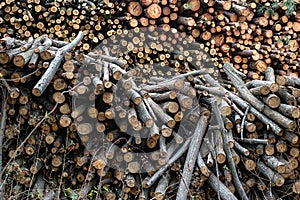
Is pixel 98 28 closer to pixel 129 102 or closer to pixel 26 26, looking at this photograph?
pixel 26 26

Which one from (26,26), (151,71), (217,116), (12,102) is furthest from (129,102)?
(26,26)

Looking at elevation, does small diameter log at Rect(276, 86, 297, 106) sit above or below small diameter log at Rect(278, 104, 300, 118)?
above

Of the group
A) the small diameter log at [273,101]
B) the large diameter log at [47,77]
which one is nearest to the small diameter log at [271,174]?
the small diameter log at [273,101]

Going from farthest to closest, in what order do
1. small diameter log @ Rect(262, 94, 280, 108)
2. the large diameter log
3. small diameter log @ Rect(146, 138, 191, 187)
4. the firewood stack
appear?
the firewood stack < small diameter log @ Rect(262, 94, 280, 108) < small diameter log @ Rect(146, 138, 191, 187) < the large diameter log

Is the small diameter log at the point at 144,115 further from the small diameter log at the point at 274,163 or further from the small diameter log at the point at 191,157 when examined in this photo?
the small diameter log at the point at 274,163

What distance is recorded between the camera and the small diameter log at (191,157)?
11.0 ft

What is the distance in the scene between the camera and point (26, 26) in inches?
220

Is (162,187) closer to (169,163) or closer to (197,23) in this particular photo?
(169,163)

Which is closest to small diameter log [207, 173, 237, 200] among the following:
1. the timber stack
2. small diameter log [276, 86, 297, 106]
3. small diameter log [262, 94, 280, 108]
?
the timber stack

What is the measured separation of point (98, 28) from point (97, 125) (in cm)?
253

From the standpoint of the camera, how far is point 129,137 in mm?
3584

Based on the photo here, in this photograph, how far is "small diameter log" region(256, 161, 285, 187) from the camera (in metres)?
3.49

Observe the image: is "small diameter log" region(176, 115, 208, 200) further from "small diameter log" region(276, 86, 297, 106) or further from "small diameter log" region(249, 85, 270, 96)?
"small diameter log" region(276, 86, 297, 106)

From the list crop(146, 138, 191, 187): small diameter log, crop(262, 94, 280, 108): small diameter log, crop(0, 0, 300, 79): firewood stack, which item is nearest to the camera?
crop(146, 138, 191, 187): small diameter log
